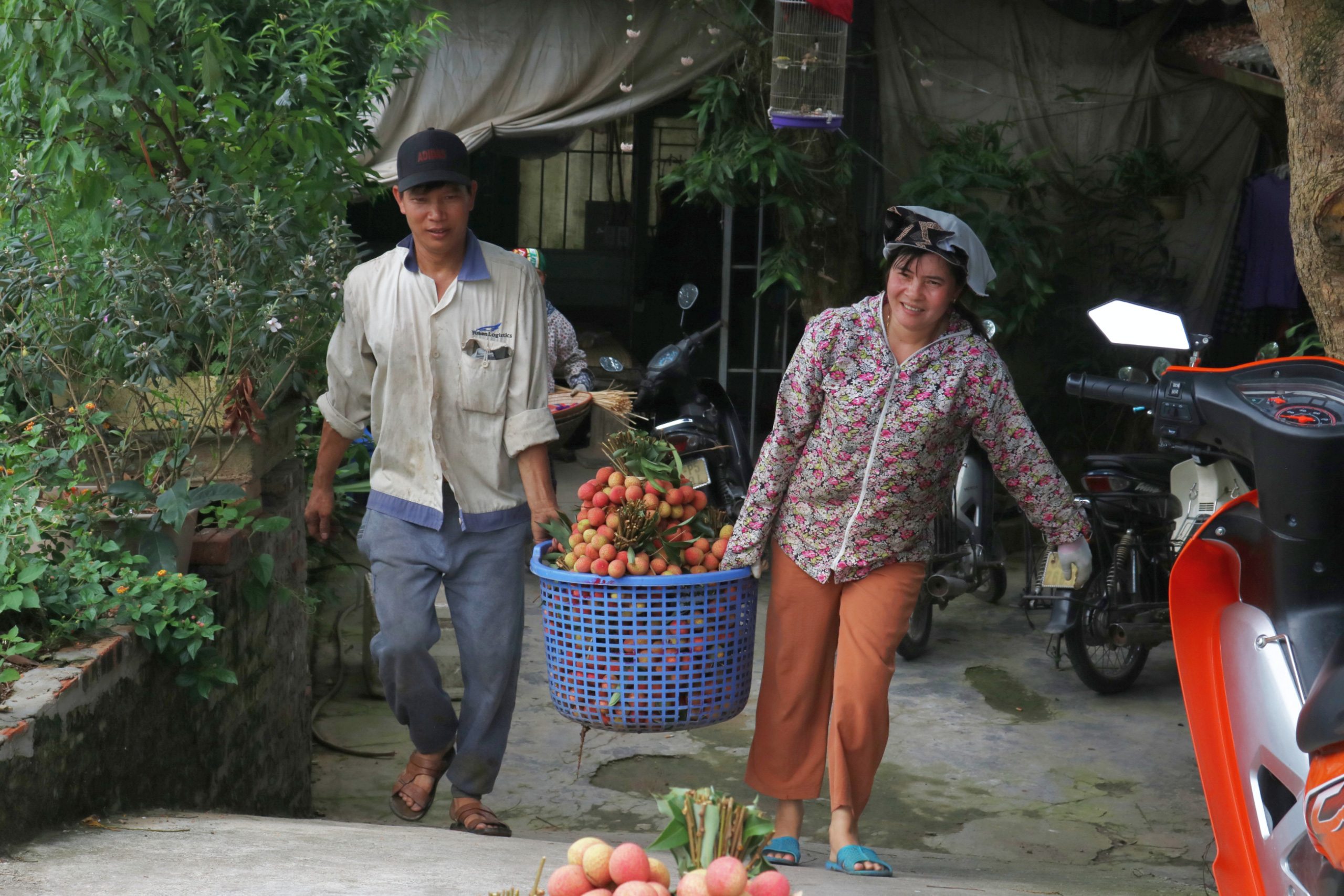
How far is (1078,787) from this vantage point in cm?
438

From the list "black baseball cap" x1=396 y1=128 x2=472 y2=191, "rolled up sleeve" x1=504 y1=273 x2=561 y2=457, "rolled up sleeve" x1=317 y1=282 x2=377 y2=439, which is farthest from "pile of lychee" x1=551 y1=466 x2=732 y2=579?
"black baseball cap" x1=396 y1=128 x2=472 y2=191

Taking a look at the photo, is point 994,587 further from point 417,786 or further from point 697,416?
point 417,786

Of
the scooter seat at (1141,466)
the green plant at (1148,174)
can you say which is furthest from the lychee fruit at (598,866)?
the green plant at (1148,174)

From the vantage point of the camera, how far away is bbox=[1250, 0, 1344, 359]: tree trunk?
9.85 feet

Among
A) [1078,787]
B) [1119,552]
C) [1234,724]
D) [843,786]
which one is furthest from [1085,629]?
[1234,724]

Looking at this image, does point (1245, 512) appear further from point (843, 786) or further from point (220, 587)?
point (220, 587)

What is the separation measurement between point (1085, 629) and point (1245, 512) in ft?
9.58

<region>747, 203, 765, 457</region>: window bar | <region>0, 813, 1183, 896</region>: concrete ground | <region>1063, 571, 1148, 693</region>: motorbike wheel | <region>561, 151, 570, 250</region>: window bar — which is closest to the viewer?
<region>0, 813, 1183, 896</region>: concrete ground

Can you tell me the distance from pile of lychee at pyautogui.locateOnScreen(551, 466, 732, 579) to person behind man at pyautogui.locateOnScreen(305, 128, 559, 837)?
0.61 feet

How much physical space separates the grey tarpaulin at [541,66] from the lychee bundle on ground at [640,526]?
419 centimetres

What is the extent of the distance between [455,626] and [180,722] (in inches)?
30.8

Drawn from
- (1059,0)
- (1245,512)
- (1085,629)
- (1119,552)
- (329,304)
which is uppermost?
(1059,0)

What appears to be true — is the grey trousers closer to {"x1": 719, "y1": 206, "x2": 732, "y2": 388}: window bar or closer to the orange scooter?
the orange scooter

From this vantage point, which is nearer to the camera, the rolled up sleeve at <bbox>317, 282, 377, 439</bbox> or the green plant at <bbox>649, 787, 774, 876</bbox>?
the green plant at <bbox>649, 787, 774, 876</bbox>
